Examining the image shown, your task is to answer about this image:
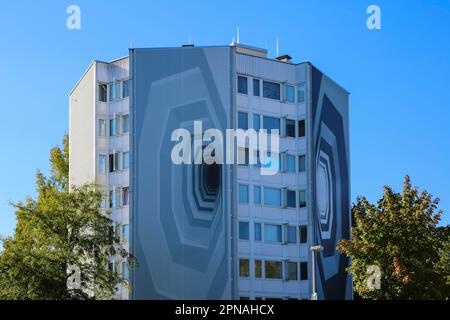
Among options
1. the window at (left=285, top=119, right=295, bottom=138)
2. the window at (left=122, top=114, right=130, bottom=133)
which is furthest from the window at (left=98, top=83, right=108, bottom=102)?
the window at (left=285, top=119, right=295, bottom=138)

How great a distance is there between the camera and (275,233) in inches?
2724

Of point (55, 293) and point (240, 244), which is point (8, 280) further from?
point (240, 244)

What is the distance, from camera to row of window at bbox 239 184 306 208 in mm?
67875

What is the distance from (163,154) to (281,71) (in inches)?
500

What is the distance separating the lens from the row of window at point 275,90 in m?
69.2

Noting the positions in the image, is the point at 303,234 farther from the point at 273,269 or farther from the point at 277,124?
the point at 277,124

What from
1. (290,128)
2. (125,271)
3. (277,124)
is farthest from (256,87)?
(125,271)

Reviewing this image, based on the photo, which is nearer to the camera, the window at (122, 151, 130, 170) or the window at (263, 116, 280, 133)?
the window at (122, 151, 130, 170)

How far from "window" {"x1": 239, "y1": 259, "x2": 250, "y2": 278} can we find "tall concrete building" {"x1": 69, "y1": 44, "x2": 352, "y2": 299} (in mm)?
101

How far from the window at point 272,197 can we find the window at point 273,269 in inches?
185

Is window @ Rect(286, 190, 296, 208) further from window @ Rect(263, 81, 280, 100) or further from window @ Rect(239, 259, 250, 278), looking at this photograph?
window @ Rect(263, 81, 280, 100)

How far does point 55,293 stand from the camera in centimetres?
4722

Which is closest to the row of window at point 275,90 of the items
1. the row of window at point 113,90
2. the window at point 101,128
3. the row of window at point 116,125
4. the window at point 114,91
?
the row of window at point 113,90
